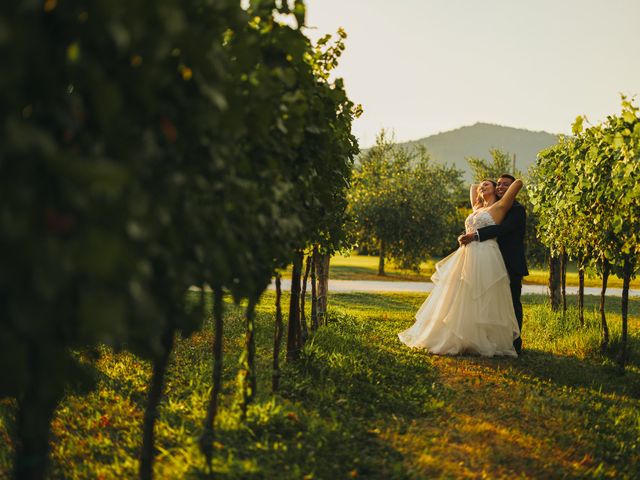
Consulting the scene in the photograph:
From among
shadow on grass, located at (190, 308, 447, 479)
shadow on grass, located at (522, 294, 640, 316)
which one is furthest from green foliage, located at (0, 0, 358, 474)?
shadow on grass, located at (522, 294, 640, 316)

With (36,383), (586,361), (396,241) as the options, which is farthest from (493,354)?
(396,241)

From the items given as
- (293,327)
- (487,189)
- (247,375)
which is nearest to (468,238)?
(487,189)

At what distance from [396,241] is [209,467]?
2329cm

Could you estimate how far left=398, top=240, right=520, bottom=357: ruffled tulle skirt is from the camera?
26.1 feet

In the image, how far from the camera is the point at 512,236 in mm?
8266

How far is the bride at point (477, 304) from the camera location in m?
7.95

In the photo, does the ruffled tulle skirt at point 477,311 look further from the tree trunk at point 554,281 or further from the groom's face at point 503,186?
the tree trunk at point 554,281

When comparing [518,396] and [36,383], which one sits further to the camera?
[518,396]

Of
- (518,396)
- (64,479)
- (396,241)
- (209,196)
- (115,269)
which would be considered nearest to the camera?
(115,269)

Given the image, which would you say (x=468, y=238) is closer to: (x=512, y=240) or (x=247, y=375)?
(x=512, y=240)

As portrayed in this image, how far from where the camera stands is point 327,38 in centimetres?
648

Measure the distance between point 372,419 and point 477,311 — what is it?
3304 millimetres

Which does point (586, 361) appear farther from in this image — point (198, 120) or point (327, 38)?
point (198, 120)

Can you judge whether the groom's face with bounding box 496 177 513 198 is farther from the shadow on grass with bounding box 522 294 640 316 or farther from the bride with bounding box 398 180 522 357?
the shadow on grass with bounding box 522 294 640 316
